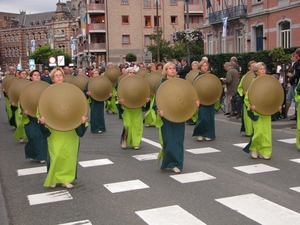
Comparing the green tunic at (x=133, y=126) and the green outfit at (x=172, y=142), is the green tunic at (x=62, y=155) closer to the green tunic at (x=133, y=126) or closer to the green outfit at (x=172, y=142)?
the green outfit at (x=172, y=142)

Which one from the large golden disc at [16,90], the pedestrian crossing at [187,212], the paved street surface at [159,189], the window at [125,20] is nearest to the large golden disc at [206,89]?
the paved street surface at [159,189]

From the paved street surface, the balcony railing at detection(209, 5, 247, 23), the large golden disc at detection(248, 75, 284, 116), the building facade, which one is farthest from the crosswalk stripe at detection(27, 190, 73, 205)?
the balcony railing at detection(209, 5, 247, 23)

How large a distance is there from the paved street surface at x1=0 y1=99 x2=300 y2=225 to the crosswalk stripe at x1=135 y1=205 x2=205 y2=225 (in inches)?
0.5

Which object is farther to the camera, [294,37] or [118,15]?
[118,15]

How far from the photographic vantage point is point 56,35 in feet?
420

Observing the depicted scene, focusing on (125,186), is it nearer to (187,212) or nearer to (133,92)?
(187,212)

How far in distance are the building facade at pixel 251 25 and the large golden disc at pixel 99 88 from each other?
18878 mm

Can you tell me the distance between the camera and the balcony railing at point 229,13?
35.4 m

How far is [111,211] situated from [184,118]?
8.25 feet

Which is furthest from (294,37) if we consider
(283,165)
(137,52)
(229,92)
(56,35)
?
(56,35)

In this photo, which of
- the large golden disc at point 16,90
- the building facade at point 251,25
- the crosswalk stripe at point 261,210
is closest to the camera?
the crosswalk stripe at point 261,210

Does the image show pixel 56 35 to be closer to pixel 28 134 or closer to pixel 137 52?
pixel 137 52

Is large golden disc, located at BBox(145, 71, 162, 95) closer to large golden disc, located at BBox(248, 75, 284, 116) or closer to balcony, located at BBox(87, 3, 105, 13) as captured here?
large golden disc, located at BBox(248, 75, 284, 116)

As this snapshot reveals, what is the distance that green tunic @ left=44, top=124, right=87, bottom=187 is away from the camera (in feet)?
24.3
